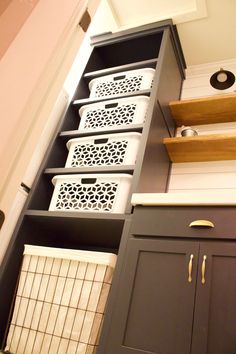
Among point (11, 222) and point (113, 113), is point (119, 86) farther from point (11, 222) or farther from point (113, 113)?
point (11, 222)

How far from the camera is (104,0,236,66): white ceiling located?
6.85 ft

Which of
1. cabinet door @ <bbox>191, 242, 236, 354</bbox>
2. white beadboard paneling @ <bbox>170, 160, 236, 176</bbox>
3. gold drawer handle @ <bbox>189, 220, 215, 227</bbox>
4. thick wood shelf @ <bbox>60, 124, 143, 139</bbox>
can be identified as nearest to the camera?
cabinet door @ <bbox>191, 242, 236, 354</bbox>

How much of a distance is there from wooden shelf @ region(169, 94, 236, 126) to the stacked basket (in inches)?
12.8

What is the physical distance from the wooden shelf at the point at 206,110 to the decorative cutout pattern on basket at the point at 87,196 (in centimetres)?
89

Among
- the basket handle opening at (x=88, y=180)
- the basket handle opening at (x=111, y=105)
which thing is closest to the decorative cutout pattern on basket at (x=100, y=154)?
the basket handle opening at (x=88, y=180)

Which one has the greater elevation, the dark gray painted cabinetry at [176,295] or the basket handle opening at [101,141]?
the basket handle opening at [101,141]

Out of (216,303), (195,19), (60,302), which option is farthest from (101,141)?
(195,19)

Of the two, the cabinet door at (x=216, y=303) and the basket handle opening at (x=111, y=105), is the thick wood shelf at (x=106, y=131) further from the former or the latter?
the cabinet door at (x=216, y=303)

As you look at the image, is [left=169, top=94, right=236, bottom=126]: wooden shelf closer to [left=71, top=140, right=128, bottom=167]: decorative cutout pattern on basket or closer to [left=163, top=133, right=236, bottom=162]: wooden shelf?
[left=163, top=133, right=236, bottom=162]: wooden shelf

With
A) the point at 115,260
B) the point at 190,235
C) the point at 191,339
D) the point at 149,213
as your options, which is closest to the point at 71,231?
the point at 115,260

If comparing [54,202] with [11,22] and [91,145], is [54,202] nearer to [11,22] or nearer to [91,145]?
[91,145]

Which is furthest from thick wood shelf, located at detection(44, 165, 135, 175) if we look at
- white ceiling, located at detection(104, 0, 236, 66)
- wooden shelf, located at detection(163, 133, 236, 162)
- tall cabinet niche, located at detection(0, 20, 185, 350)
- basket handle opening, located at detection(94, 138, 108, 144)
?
white ceiling, located at detection(104, 0, 236, 66)

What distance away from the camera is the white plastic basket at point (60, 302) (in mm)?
1225

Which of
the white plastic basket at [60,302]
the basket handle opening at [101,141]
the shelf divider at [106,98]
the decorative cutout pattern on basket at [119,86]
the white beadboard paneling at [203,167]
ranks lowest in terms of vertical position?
the white plastic basket at [60,302]
